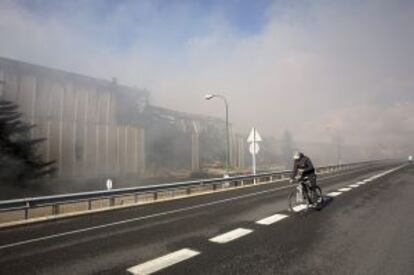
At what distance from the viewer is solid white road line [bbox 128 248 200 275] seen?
5.46m

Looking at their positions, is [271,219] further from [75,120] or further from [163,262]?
[75,120]

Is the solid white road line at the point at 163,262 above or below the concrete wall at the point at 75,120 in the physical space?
below

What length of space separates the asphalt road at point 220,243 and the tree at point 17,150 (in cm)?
1583

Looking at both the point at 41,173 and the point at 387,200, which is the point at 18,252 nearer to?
the point at 387,200

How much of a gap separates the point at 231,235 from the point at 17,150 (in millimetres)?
22210

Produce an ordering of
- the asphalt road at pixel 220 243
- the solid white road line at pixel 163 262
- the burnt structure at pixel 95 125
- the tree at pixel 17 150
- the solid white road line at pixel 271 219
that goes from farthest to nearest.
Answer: the burnt structure at pixel 95 125, the tree at pixel 17 150, the solid white road line at pixel 271 219, the asphalt road at pixel 220 243, the solid white road line at pixel 163 262

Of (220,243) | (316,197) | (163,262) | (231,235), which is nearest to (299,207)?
(316,197)

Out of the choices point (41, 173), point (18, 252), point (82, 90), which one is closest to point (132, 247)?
point (18, 252)

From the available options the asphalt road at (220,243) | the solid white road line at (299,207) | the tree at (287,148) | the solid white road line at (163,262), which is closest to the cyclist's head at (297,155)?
the solid white road line at (299,207)

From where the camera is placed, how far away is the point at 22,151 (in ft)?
86.9

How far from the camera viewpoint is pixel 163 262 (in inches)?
230

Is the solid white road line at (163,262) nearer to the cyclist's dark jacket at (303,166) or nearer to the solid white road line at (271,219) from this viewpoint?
the solid white road line at (271,219)

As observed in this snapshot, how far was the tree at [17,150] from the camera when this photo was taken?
82.2 feet

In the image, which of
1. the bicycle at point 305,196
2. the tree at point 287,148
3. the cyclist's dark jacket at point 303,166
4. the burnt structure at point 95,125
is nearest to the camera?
the bicycle at point 305,196
